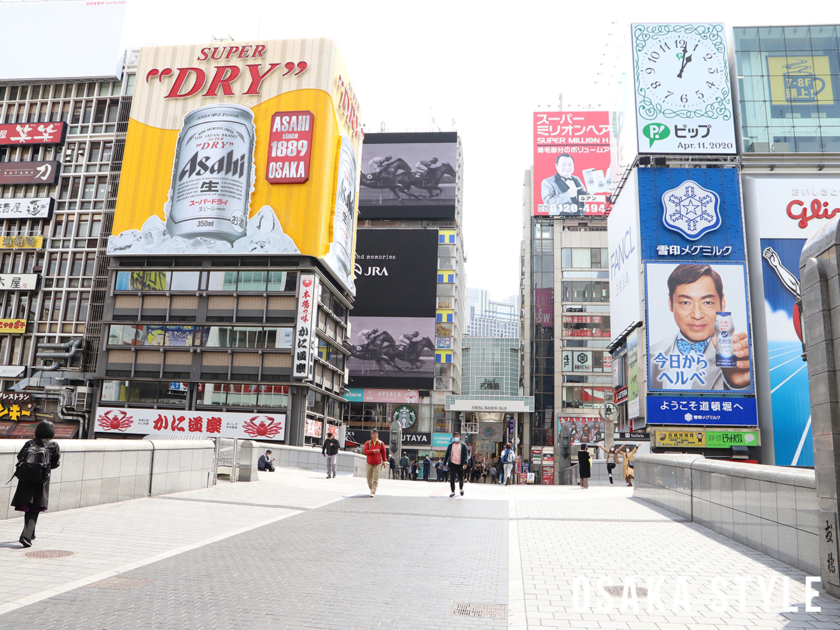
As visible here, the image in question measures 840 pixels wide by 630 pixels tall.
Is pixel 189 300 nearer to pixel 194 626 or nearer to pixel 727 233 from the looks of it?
pixel 727 233

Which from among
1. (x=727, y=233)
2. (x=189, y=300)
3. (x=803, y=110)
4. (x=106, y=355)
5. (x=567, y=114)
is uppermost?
(x=567, y=114)

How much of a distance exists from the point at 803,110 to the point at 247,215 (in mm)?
42565

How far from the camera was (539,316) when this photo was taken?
87.8m

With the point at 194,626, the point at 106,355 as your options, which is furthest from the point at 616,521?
the point at 106,355

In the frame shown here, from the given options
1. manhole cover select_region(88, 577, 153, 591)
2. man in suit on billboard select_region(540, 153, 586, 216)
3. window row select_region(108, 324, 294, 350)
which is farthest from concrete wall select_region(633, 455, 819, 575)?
man in suit on billboard select_region(540, 153, 586, 216)

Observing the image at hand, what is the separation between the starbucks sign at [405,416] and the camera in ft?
249

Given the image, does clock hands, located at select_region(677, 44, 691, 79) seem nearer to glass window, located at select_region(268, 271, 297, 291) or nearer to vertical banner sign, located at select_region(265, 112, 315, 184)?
vertical banner sign, located at select_region(265, 112, 315, 184)

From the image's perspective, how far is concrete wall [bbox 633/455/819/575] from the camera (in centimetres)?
891

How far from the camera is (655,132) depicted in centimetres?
5147

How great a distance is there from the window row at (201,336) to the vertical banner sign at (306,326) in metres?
1.05

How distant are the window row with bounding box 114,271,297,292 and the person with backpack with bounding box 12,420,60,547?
4272cm

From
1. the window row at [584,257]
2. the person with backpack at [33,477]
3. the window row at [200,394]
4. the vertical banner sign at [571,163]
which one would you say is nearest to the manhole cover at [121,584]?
the person with backpack at [33,477]

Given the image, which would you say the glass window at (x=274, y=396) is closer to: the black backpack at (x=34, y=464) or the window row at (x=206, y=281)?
the window row at (x=206, y=281)

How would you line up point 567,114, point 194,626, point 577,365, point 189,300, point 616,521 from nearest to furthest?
point 194,626, point 616,521, point 189,300, point 577,365, point 567,114
